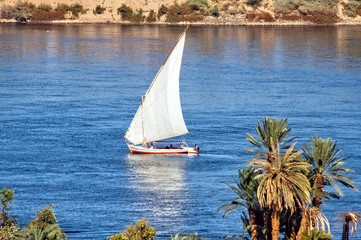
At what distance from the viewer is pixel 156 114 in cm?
6475

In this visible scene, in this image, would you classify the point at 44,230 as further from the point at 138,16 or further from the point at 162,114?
the point at 138,16

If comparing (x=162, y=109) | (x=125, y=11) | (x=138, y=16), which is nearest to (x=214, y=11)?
(x=138, y=16)

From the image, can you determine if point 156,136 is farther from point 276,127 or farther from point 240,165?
point 276,127

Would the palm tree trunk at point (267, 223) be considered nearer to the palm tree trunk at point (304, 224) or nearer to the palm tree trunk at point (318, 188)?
the palm tree trunk at point (304, 224)

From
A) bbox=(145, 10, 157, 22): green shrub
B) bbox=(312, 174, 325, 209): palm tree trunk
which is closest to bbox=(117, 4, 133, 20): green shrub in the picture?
bbox=(145, 10, 157, 22): green shrub

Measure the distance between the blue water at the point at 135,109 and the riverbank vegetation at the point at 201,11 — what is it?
25.4 metres

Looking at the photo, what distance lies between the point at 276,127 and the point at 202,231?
39.7 ft

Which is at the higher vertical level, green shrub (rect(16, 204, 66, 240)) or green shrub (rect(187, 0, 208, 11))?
green shrub (rect(187, 0, 208, 11))

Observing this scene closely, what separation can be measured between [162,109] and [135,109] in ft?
34.8

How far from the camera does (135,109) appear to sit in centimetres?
7494

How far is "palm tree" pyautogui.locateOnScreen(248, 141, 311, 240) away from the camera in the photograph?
3241 centimetres

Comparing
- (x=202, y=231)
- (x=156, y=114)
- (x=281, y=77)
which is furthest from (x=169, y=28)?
(x=202, y=231)

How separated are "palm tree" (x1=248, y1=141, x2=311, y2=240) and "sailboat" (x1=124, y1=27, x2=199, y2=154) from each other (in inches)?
1154

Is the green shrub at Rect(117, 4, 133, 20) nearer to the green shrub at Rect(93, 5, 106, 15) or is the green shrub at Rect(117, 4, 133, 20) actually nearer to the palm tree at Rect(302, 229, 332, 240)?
the green shrub at Rect(93, 5, 106, 15)
